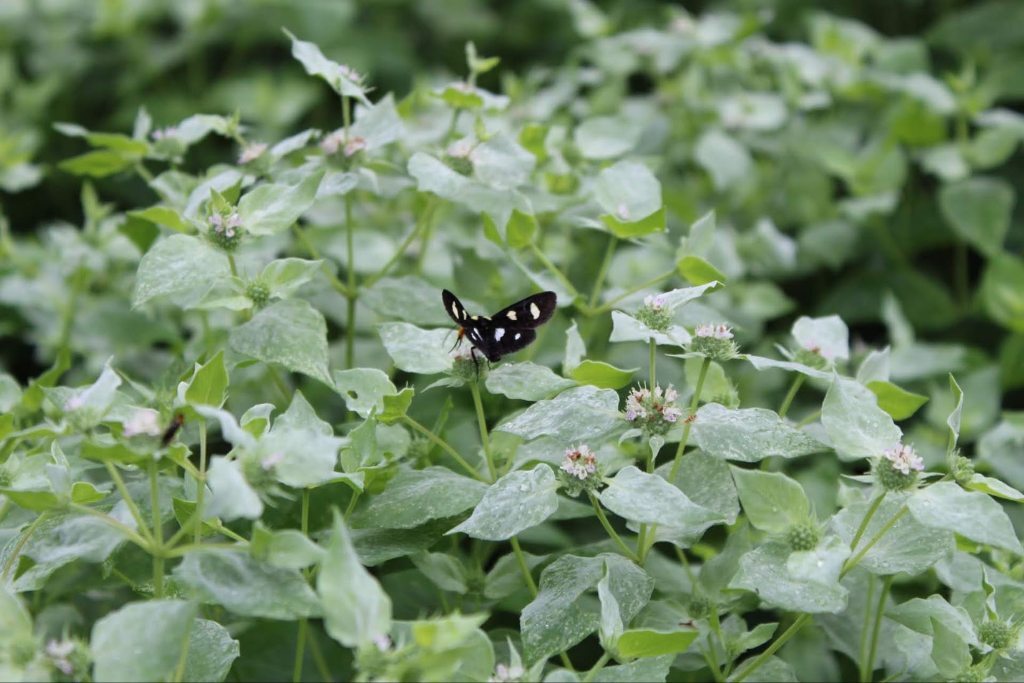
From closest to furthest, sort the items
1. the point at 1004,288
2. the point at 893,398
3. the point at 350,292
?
the point at 893,398 < the point at 350,292 < the point at 1004,288

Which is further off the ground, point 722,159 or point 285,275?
point 285,275

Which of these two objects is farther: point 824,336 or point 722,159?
point 722,159

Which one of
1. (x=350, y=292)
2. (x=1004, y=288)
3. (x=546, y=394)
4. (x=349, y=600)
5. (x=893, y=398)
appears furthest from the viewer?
(x=1004, y=288)

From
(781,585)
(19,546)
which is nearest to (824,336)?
(781,585)

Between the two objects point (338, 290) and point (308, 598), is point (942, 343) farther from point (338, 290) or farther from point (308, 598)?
point (308, 598)

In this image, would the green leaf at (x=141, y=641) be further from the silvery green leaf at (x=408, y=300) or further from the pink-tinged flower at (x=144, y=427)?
the silvery green leaf at (x=408, y=300)

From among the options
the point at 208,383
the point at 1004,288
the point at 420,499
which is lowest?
the point at 1004,288

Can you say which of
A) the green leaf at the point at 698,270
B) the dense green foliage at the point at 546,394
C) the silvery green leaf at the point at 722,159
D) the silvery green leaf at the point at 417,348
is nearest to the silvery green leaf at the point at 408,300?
the dense green foliage at the point at 546,394

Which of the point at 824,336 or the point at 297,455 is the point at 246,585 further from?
the point at 824,336
